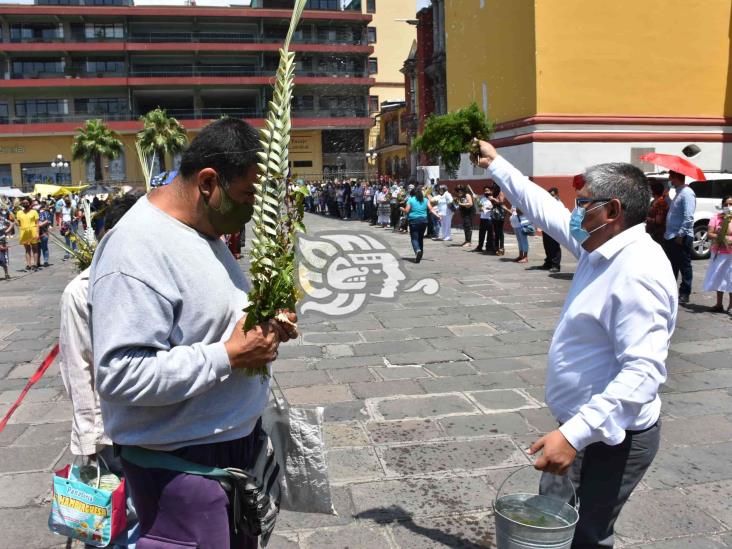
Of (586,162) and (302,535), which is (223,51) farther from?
(302,535)

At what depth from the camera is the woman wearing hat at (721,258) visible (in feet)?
26.3

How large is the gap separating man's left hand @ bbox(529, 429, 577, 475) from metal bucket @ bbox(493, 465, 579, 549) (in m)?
0.24

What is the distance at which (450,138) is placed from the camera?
183 inches

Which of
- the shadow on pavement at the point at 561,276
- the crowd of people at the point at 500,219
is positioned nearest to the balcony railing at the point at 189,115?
the crowd of people at the point at 500,219

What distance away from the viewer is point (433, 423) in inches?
183

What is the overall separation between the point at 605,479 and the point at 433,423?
2442mm

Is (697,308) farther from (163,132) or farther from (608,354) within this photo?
(163,132)

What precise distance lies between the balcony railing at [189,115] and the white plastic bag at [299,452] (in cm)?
5004

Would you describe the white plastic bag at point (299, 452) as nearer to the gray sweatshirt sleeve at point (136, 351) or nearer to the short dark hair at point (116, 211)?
the gray sweatshirt sleeve at point (136, 351)

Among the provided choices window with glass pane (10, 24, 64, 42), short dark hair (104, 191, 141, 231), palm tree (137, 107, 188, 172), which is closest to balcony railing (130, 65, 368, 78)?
window with glass pane (10, 24, 64, 42)

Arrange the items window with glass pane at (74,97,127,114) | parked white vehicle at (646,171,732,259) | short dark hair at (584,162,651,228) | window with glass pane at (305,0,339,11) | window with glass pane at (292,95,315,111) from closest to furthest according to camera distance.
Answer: short dark hair at (584,162,651,228) → parked white vehicle at (646,171,732,259) → window with glass pane at (74,97,127,114) → window with glass pane at (292,95,315,111) → window with glass pane at (305,0,339,11)

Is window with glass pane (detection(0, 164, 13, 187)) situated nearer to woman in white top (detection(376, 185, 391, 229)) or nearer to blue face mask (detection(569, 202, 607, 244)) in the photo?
woman in white top (detection(376, 185, 391, 229))

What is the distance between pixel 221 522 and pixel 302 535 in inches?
57.8

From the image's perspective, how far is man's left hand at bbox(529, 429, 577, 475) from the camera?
2035 mm
